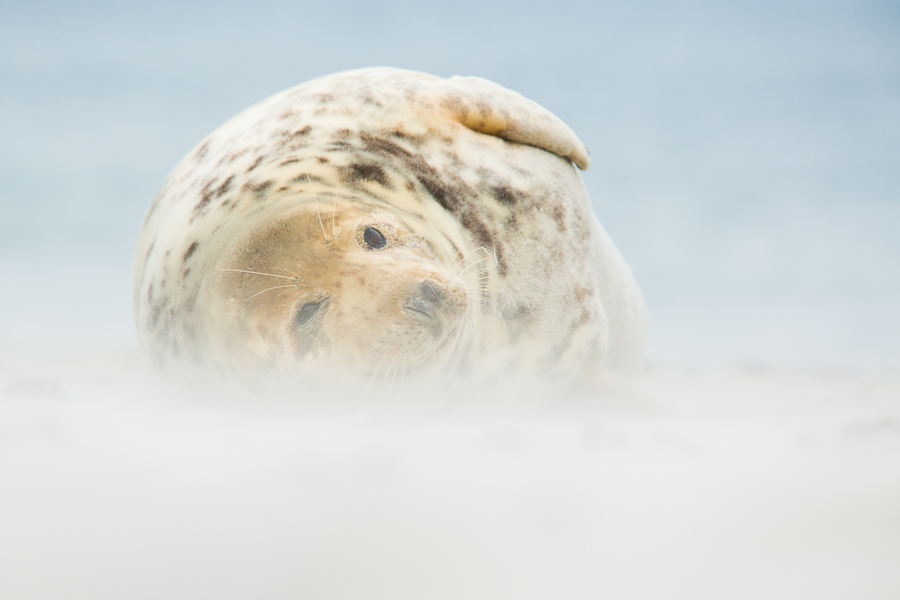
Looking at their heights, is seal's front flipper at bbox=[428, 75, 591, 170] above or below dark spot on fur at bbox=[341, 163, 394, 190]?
above

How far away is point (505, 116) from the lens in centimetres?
240

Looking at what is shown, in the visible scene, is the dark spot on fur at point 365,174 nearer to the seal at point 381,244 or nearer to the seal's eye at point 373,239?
the seal at point 381,244

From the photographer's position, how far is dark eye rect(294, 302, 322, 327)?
5.82 feet

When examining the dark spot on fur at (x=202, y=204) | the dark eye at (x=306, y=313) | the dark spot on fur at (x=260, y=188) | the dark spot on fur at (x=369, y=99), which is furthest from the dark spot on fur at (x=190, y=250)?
the dark spot on fur at (x=369, y=99)

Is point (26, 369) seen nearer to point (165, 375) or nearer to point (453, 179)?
point (165, 375)

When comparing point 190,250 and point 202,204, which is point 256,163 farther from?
point 190,250

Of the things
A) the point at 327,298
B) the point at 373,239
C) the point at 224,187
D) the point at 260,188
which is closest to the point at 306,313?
the point at 327,298

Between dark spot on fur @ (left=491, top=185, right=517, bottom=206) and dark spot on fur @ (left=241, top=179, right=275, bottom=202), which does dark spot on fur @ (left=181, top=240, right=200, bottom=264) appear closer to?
dark spot on fur @ (left=241, top=179, right=275, bottom=202)

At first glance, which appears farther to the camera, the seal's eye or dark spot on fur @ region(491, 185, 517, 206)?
Result: dark spot on fur @ region(491, 185, 517, 206)

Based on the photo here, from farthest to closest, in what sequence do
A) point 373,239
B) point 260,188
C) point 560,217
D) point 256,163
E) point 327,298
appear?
point 560,217, point 256,163, point 260,188, point 373,239, point 327,298

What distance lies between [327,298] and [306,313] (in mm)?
79

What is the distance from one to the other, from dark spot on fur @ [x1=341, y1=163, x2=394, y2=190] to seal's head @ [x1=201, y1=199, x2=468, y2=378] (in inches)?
9.1

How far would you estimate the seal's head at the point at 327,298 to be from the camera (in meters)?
1.76

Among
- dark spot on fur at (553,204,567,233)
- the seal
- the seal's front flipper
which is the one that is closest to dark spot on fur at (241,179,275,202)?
the seal
